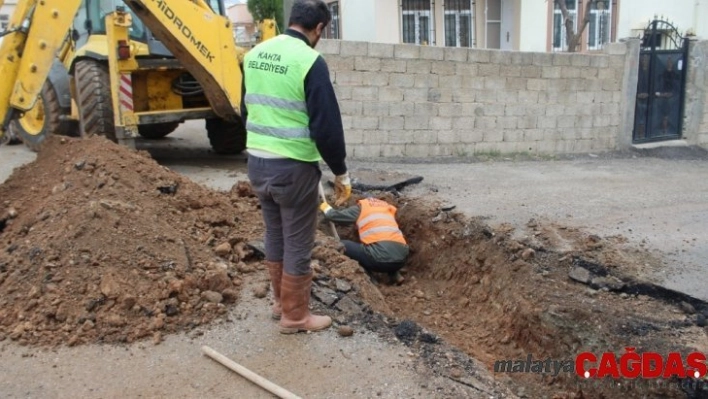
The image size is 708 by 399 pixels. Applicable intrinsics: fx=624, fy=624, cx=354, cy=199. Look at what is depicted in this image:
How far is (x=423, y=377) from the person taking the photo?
3.12 meters

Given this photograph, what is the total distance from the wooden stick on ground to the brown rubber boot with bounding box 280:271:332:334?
17.4 inches

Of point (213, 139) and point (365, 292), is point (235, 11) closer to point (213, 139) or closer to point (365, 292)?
point (213, 139)

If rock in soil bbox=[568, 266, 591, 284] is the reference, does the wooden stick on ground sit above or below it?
above

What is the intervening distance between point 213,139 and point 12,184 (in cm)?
388

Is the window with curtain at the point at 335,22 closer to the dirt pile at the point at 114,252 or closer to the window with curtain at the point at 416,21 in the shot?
the window with curtain at the point at 416,21

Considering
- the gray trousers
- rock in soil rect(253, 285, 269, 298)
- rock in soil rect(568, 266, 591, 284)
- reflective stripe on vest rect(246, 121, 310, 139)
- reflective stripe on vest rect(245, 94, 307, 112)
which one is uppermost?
reflective stripe on vest rect(245, 94, 307, 112)

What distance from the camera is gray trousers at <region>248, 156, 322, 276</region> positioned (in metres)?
3.31

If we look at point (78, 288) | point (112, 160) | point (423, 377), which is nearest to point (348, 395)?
point (423, 377)

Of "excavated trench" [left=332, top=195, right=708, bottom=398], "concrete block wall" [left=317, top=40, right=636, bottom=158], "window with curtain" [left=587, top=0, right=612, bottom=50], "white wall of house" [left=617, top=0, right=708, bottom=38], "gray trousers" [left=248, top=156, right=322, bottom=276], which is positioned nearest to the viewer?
"gray trousers" [left=248, top=156, right=322, bottom=276]

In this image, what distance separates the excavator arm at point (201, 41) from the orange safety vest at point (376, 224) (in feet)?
9.25

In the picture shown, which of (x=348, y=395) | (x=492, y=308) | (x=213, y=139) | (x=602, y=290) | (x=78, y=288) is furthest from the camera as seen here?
(x=213, y=139)

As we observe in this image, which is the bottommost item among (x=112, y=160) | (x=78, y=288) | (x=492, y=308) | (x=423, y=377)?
(x=492, y=308)

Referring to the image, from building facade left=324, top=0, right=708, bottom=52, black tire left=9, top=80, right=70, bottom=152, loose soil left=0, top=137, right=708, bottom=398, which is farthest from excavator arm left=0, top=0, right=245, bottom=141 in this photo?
building facade left=324, top=0, right=708, bottom=52

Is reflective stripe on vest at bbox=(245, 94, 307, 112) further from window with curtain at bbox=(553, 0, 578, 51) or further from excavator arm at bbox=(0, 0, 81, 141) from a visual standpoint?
window with curtain at bbox=(553, 0, 578, 51)
